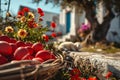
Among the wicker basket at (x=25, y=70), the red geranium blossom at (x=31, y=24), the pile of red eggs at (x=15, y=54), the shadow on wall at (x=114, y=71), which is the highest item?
the red geranium blossom at (x=31, y=24)

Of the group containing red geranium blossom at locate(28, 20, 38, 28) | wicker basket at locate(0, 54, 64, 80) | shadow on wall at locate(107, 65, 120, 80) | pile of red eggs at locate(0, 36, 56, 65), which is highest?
red geranium blossom at locate(28, 20, 38, 28)

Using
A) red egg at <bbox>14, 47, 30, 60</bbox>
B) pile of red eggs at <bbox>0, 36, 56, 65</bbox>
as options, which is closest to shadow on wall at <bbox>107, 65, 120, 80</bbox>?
pile of red eggs at <bbox>0, 36, 56, 65</bbox>

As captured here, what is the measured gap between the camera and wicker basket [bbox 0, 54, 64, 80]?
163 cm

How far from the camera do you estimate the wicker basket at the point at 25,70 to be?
1628 millimetres

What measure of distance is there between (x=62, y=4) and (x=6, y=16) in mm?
13845

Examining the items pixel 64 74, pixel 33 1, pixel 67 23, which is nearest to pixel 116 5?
pixel 33 1

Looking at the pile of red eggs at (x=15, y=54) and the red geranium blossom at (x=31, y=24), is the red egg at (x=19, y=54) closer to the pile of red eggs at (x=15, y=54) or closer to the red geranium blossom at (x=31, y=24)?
the pile of red eggs at (x=15, y=54)

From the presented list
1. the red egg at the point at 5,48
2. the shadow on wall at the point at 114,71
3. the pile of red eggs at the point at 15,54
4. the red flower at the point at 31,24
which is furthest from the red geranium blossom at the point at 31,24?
the red egg at the point at 5,48

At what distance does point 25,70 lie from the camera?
1677 mm

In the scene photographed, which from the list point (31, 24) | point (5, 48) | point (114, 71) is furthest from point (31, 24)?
point (5, 48)

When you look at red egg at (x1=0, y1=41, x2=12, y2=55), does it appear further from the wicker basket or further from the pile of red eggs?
the wicker basket

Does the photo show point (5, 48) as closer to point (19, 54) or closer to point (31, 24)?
point (19, 54)

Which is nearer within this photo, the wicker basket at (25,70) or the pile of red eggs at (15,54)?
the wicker basket at (25,70)

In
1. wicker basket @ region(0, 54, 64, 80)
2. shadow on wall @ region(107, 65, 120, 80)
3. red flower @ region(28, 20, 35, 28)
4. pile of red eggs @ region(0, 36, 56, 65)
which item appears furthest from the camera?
red flower @ region(28, 20, 35, 28)
